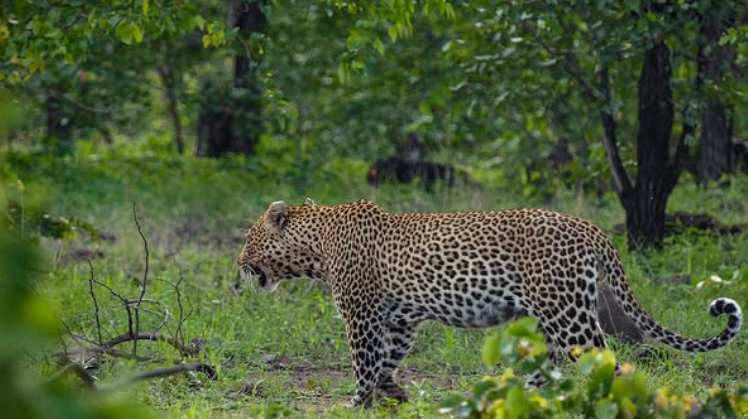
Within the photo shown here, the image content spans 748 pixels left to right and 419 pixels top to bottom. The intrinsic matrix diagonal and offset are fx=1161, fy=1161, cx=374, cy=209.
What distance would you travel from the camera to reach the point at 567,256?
20.3ft

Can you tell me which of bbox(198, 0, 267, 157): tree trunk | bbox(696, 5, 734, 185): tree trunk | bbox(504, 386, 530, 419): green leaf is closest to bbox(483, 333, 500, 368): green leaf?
bbox(504, 386, 530, 419): green leaf

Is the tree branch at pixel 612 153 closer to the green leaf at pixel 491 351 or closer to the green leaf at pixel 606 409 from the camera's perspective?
the green leaf at pixel 606 409

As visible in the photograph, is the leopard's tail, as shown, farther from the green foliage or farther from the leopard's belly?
the green foliage

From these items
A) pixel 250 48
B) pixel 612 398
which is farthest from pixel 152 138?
pixel 612 398

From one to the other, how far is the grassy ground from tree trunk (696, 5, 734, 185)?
0.54 m

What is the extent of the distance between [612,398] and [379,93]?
11.8m

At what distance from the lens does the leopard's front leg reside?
21.5ft

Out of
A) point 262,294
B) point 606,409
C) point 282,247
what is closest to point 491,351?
point 606,409

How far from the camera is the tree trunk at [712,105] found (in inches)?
404

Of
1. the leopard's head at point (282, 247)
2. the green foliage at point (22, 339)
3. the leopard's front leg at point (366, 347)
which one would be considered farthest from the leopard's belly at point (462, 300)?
the green foliage at point (22, 339)

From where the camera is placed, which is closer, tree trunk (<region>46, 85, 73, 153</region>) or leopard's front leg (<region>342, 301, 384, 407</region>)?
leopard's front leg (<region>342, 301, 384, 407</region>)

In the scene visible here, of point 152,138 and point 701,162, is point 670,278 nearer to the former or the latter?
point 701,162

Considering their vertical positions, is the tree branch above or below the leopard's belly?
above

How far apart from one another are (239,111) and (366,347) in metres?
9.09
